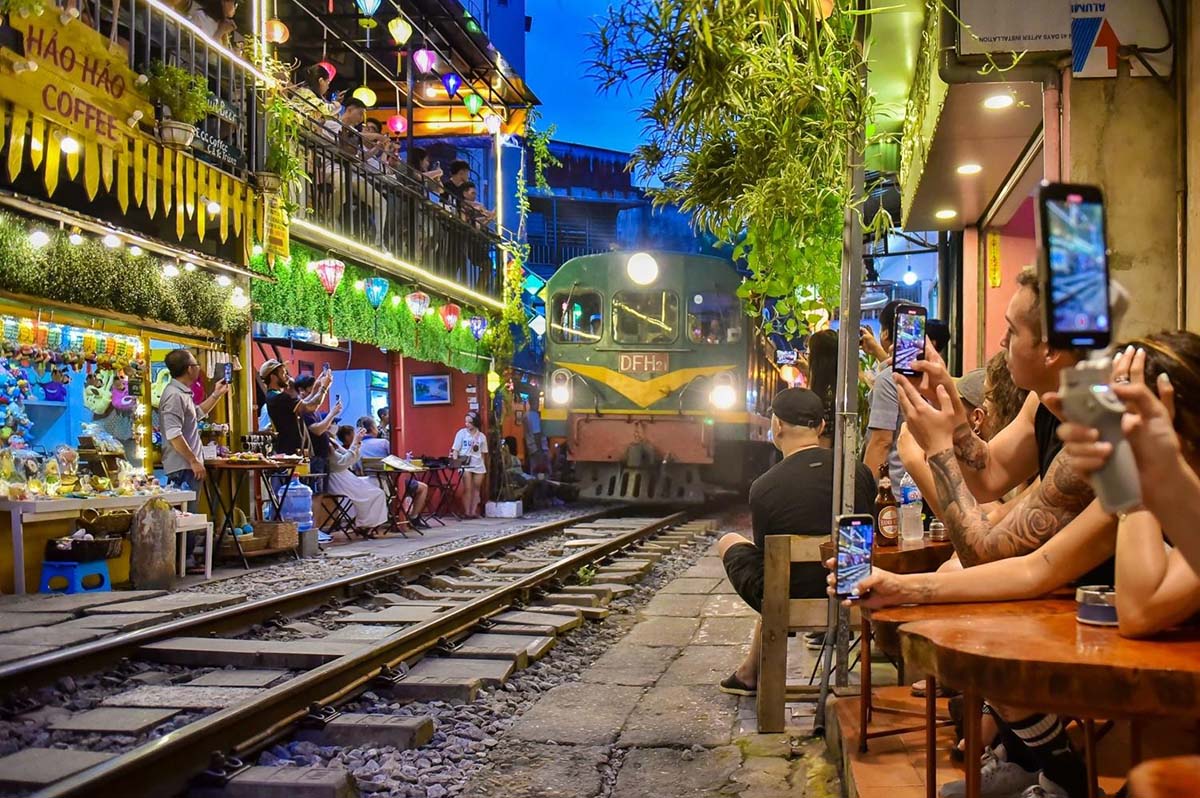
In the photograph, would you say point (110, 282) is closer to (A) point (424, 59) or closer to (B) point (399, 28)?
(B) point (399, 28)

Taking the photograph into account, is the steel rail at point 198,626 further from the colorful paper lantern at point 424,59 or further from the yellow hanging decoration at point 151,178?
the colorful paper lantern at point 424,59

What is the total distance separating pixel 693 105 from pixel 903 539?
1800mm

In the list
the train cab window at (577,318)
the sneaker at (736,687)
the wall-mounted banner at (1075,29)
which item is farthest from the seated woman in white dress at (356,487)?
the wall-mounted banner at (1075,29)

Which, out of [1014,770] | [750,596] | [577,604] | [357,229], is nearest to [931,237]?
[357,229]

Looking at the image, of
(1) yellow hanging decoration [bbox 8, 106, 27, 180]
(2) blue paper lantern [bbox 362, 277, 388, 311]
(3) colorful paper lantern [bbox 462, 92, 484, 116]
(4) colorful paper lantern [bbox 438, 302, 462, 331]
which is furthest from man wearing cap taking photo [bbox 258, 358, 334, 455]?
(3) colorful paper lantern [bbox 462, 92, 484, 116]

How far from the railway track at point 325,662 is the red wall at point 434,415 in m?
8.71

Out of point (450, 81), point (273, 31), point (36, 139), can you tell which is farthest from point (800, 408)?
point (450, 81)

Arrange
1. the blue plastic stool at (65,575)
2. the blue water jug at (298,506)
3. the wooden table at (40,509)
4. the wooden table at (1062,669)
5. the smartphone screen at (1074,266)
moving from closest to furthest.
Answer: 1. the smartphone screen at (1074,266)
2. the wooden table at (1062,669)
3. the wooden table at (40,509)
4. the blue plastic stool at (65,575)
5. the blue water jug at (298,506)

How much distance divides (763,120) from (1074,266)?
3.48m

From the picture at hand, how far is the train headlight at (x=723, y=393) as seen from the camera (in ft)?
48.9

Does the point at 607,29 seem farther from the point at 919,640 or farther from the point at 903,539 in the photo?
the point at 919,640

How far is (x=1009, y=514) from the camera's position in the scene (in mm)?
2527

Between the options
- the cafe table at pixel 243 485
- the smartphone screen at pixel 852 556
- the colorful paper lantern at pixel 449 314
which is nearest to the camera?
the smartphone screen at pixel 852 556

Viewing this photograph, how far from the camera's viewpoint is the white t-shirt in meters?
15.9
